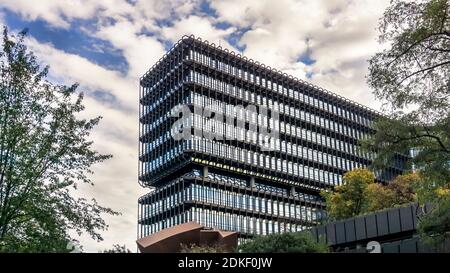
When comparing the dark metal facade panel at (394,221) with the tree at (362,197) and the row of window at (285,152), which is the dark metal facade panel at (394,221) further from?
the row of window at (285,152)

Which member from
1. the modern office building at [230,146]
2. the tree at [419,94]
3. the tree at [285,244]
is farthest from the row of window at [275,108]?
the tree at [419,94]

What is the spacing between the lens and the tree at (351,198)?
67312 mm

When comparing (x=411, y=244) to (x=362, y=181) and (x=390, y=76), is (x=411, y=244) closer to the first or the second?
(x=390, y=76)

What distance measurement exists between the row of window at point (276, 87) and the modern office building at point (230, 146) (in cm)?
24

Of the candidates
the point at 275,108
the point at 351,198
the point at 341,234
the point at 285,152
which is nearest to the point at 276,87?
the point at 275,108

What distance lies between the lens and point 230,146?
4063 inches

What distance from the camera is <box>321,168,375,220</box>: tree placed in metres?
67.3

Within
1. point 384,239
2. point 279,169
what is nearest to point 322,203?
point 279,169

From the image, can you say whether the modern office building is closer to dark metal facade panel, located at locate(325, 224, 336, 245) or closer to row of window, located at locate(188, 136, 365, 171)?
row of window, located at locate(188, 136, 365, 171)

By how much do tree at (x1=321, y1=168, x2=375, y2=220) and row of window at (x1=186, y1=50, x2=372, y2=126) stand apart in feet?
133

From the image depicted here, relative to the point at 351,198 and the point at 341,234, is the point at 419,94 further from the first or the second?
the point at 351,198

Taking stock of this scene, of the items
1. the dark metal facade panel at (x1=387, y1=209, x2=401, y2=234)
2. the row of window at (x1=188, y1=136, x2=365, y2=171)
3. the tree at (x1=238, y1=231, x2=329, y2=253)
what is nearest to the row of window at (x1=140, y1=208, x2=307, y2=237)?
the row of window at (x1=188, y1=136, x2=365, y2=171)

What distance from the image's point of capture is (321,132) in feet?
394
